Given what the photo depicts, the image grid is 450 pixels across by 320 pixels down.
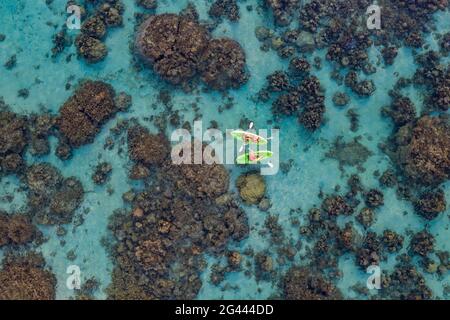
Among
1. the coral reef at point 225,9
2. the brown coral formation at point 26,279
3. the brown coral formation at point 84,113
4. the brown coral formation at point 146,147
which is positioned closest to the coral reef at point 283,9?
the coral reef at point 225,9

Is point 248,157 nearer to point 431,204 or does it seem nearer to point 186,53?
point 186,53

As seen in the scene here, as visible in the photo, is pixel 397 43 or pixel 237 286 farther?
pixel 397 43

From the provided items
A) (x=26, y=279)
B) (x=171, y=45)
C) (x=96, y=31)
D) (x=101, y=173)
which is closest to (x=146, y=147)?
(x=101, y=173)

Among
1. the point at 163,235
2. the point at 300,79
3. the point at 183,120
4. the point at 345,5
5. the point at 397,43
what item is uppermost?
the point at 345,5

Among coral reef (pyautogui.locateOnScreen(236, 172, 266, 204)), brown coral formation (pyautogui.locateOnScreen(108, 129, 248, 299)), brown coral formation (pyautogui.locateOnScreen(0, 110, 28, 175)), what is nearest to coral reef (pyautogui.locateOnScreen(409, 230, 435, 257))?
coral reef (pyautogui.locateOnScreen(236, 172, 266, 204))

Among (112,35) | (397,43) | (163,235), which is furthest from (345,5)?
(163,235)

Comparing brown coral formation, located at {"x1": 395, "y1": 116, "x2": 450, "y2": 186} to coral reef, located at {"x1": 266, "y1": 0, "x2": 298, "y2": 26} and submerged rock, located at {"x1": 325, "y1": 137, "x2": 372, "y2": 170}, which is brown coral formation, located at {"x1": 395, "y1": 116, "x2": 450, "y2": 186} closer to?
submerged rock, located at {"x1": 325, "y1": 137, "x2": 372, "y2": 170}

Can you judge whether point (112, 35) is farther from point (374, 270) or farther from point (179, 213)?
point (374, 270)

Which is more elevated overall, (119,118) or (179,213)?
(119,118)
